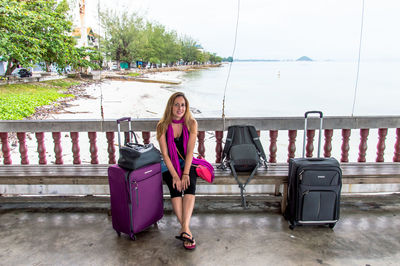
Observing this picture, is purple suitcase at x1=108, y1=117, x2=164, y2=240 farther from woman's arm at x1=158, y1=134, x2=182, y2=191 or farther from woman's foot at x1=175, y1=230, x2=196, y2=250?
woman's foot at x1=175, y1=230, x2=196, y2=250

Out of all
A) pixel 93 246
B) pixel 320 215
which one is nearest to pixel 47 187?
pixel 93 246

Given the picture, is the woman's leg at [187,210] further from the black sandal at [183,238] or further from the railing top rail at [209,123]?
the railing top rail at [209,123]

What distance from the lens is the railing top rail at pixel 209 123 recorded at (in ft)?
12.7

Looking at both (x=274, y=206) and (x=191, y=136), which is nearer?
(x=191, y=136)


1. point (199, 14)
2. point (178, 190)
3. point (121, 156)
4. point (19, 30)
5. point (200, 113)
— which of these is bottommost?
point (200, 113)

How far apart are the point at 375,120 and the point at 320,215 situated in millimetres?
1708

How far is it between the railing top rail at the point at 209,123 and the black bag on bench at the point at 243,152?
1.47ft

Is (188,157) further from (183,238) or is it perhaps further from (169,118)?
(183,238)

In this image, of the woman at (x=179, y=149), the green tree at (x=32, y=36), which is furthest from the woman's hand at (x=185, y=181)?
the green tree at (x=32, y=36)

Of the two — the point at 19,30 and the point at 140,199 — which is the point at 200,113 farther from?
the point at 140,199

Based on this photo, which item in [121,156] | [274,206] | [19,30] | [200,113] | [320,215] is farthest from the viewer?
[200,113]

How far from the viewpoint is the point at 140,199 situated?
295cm

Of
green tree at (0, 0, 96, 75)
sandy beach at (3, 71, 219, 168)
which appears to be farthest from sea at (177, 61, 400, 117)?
green tree at (0, 0, 96, 75)

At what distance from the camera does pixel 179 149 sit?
10.7 ft
